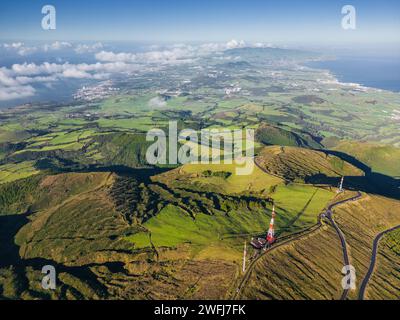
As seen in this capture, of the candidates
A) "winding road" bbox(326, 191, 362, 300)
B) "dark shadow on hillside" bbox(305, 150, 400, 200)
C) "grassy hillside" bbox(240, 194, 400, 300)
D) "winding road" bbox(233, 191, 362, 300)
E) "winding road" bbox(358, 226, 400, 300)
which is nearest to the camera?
"grassy hillside" bbox(240, 194, 400, 300)

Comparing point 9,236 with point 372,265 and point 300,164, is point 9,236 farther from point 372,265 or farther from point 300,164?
point 300,164

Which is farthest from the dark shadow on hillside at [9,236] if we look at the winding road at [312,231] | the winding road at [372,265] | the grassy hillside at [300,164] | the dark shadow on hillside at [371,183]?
the dark shadow on hillside at [371,183]

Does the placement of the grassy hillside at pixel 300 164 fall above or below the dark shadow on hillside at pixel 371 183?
above

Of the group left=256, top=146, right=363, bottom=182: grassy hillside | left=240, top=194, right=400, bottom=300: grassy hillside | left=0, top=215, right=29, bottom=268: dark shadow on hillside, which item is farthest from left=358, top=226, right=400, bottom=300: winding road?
left=0, top=215, right=29, bottom=268: dark shadow on hillside

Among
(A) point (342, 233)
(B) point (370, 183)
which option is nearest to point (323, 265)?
(A) point (342, 233)

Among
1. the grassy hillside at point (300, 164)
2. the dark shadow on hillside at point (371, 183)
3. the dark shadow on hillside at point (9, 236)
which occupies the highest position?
the grassy hillside at point (300, 164)

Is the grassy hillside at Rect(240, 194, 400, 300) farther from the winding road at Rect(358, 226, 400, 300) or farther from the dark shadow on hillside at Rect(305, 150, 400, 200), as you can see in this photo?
the dark shadow on hillside at Rect(305, 150, 400, 200)

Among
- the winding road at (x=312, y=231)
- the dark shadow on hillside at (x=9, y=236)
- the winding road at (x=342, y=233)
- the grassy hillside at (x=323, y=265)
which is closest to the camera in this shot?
the grassy hillside at (x=323, y=265)

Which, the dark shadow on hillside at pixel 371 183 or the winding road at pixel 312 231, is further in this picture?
the dark shadow on hillside at pixel 371 183

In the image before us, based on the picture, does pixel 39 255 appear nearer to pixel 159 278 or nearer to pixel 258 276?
pixel 159 278

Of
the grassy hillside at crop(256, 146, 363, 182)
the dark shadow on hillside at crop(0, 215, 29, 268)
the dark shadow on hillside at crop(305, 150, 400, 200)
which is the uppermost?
the grassy hillside at crop(256, 146, 363, 182)

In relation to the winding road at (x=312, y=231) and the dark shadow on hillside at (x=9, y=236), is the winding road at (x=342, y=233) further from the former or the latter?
the dark shadow on hillside at (x=9, y=236)
